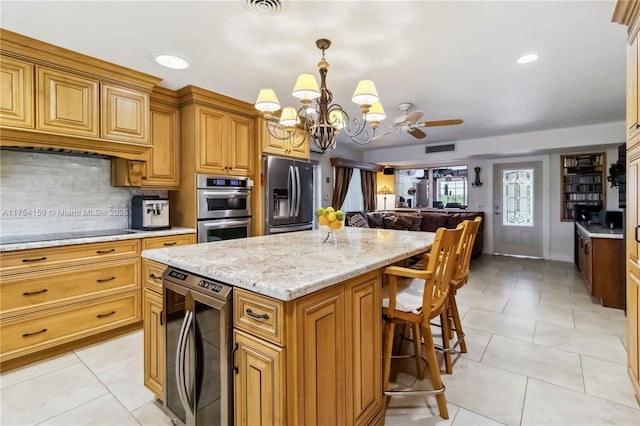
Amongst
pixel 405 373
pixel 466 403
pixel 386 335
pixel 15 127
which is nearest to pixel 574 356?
pixel 466 403

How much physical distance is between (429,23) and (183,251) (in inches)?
86.4

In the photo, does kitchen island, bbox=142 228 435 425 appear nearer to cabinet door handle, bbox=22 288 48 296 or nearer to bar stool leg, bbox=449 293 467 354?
bar stool leg, bbox=449 293 467 354

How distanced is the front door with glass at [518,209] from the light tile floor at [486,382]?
358cm

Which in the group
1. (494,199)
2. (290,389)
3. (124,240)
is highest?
(494,199)

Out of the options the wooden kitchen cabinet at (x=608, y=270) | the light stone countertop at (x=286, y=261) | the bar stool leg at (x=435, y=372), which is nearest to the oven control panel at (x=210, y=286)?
the light stone countertop at (x=286, y=261)

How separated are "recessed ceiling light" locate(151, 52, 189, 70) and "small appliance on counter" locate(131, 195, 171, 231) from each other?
134cm

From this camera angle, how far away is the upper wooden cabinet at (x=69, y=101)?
2.30m

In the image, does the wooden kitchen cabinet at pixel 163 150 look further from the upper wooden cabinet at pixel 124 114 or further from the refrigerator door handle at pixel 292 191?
the refrigerator door handle at pixel 292 191

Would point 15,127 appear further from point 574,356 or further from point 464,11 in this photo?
point 574,356

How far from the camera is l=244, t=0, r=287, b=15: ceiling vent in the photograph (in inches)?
72.2

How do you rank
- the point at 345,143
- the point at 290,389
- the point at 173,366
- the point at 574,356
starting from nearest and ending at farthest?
1. the point at 290,389
2. the point at 173,366
3. the point at 574,356
4. the point at 345,143

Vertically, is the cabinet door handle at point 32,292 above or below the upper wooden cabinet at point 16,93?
below

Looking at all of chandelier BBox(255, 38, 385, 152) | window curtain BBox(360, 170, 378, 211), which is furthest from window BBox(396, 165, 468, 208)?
chandelier BBox(255, 38, 385, 152)

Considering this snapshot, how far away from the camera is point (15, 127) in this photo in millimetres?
2307
